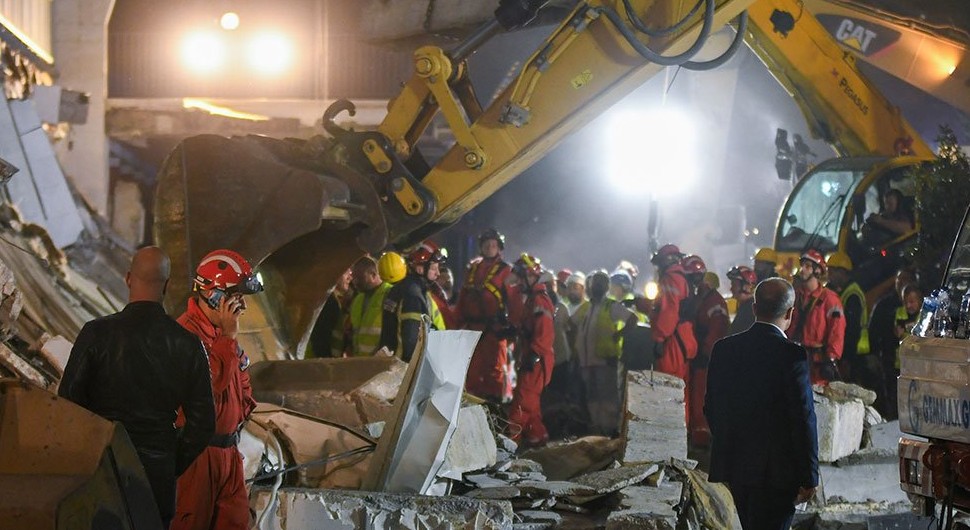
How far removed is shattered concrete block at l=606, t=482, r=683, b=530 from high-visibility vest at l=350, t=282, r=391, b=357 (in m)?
3.88

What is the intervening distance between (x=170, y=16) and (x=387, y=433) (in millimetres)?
20714

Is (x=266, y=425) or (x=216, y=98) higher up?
(x=216, y=98)

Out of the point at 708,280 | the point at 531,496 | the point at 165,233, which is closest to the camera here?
the point at 531,496

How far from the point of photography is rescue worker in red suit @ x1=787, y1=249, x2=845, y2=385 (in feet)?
38.6

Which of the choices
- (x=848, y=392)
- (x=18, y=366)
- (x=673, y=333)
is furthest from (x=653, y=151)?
(x=18, y=366)

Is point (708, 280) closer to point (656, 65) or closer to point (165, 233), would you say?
point (656, 65)

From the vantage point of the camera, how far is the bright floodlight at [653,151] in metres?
28.7

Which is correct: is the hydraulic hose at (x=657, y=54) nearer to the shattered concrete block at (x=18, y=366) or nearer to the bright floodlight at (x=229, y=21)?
the shattered concrete block at (x=18, y=366)

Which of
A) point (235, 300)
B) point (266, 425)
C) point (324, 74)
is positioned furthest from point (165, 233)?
point (324, 74)

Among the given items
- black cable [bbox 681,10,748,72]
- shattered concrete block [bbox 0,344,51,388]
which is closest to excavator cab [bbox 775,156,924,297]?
black cable [bbox 681,10,748,72]

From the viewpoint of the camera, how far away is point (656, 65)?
905cm

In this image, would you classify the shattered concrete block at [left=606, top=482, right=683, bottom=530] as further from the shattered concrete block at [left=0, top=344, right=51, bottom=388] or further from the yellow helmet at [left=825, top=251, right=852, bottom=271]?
the yellow helmet at [left=825, top=251, right=852, bottom=271]

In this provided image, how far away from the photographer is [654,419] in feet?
31.0

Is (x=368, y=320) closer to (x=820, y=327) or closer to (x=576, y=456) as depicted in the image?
(x=576, y=456)
